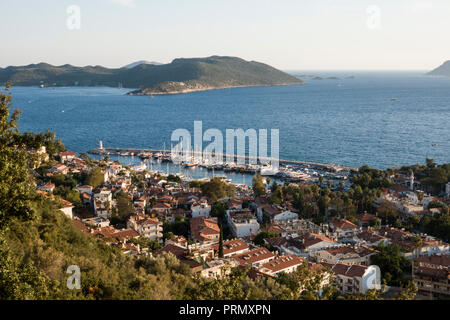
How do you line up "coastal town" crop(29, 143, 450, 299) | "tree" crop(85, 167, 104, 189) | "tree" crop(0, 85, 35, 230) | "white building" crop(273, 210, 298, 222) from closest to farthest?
1. "tree" crop(0, 85, 35, 230)
2. "coastal town" crop(29, 143, 450, 299)
3. "white building" crop(273, 210, 298, 222)
4. "tree" crop(85, 167, 104, 189)

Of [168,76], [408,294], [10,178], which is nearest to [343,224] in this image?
[408,294]

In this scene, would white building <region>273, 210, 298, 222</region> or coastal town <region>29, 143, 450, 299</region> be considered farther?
white building <region>273, 210, 298, 222</region>

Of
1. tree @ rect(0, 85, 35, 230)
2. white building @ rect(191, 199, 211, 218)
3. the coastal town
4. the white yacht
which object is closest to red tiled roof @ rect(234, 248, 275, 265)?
the coastal town

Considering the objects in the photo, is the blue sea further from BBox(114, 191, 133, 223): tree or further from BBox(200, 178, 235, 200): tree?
BBox(114, 191, 133, 223): tree

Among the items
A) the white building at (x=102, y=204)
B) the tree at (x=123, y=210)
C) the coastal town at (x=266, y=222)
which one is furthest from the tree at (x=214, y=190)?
the white building at (x=102, y=204)

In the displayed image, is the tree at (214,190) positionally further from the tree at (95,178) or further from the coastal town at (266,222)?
the tree at (95,178)

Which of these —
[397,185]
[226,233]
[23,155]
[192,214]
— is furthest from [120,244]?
[397,185]
